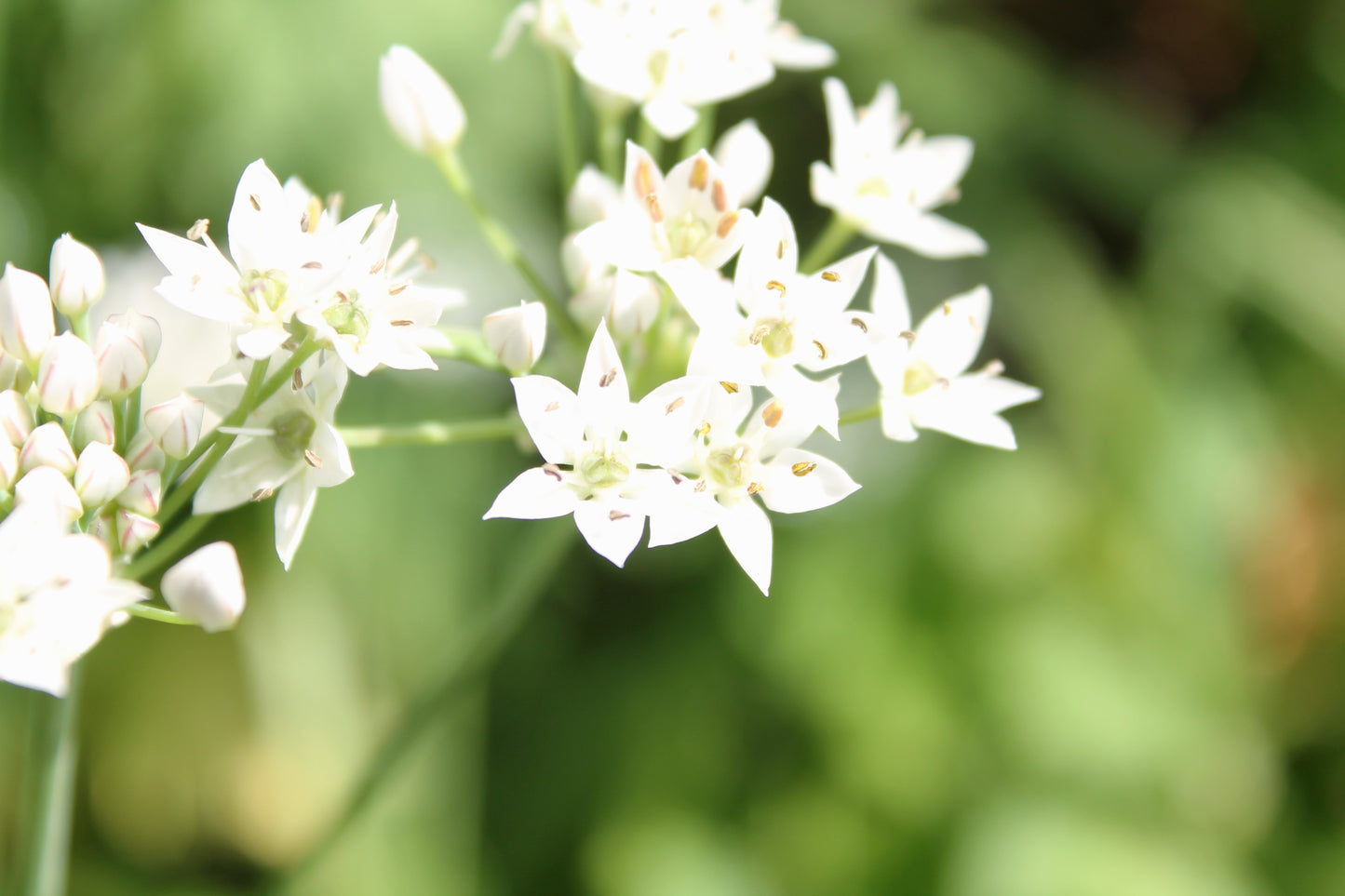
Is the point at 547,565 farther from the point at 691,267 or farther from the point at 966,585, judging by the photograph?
the point at 966,585

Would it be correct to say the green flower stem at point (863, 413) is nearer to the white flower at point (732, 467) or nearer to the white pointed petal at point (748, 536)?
the white flower at point (732, 467)

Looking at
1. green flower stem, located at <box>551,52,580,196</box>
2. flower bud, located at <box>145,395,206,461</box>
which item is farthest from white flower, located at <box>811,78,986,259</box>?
flower bud, located at <box>145,395,206,461</box>

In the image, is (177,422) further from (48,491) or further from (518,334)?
(518,334)

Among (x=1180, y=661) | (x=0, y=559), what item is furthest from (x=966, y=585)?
(x=0, y=559)

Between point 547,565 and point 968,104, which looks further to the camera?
point 968,104

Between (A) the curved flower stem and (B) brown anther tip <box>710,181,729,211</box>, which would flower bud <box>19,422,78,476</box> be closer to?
(A) the curved flower stem

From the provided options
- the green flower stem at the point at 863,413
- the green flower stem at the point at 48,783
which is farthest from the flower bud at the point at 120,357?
the green flower stem at the point at 863,413
